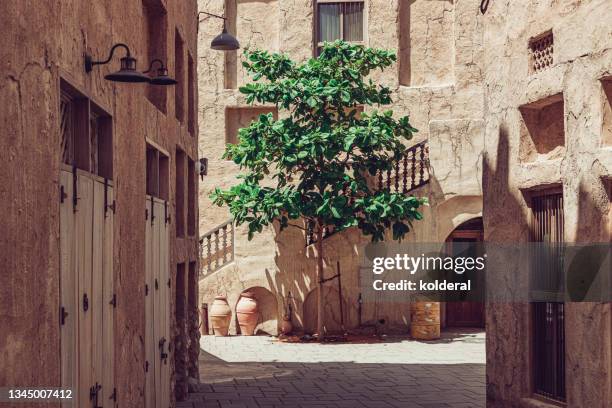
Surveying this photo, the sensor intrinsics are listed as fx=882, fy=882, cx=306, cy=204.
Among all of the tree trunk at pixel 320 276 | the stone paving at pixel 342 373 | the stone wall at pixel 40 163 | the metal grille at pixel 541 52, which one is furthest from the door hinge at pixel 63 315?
the tree trunk at pixel 320 276

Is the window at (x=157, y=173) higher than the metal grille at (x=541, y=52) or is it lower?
lower

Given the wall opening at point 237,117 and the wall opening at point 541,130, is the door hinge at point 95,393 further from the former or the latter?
the wall opening at point 237,117

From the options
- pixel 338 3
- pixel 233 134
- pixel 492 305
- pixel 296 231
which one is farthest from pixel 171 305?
pixel 338 3

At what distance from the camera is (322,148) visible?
56.3ft

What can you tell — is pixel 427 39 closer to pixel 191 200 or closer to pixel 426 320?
pixel 426 320

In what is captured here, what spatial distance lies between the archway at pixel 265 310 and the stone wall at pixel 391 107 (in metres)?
0.15

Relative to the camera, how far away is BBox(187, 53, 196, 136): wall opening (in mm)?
13580

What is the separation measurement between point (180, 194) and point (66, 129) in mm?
6696

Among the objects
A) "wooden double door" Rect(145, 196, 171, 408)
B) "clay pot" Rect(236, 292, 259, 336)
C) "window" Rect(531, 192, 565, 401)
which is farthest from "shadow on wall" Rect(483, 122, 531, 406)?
"clay pot" Rect(236, 292, 259, 336)

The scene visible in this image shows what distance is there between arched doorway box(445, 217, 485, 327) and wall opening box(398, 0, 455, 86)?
11.4 ft

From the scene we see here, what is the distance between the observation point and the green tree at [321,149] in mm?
17328

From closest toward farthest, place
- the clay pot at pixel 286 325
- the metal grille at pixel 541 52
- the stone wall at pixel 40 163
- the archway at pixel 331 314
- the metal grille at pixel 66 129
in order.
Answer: the stone wall at pixel 40 163
the metal grille at pixel 66 129
the metal grille at pixel 541 52
the clay pot at pixel 286 325
the archway at pixel 331 314

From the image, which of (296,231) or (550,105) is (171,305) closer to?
(550,105)

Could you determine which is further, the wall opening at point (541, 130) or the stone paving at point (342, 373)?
the stone paving at point (342, 373)
